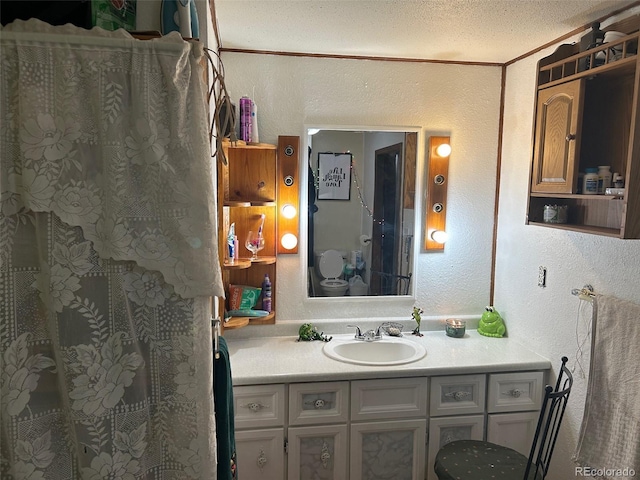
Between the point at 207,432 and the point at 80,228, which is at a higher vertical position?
the point at 80,228

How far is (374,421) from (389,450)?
0.17 meters

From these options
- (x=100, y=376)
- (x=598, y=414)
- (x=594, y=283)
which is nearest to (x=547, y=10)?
(x=594, y=283)

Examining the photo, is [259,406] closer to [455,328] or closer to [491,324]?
[455,328]

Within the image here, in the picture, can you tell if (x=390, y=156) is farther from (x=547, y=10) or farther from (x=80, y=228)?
(x=80, y=228)

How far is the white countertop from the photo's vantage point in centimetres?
201

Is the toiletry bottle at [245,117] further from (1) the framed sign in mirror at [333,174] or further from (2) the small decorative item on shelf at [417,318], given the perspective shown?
(2) the small decorative item on shelf at [417,318]

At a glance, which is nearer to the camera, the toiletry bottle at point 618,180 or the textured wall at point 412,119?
the toiletry bottle at point 618,180

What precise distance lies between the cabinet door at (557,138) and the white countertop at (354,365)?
0.80 metres

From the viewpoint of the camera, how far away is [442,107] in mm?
2494

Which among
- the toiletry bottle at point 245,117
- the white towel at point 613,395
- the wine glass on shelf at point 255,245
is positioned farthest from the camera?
the wine glass on shelf at point 255,245

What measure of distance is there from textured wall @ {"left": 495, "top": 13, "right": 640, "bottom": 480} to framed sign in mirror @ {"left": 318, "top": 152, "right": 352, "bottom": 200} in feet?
2.78

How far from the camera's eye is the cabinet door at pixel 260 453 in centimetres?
201

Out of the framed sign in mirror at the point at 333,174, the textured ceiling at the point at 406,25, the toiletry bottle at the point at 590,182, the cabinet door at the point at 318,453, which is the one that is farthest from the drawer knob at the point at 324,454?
the textured ceiling at the point at 406,25

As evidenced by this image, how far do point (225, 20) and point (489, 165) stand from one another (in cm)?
153
